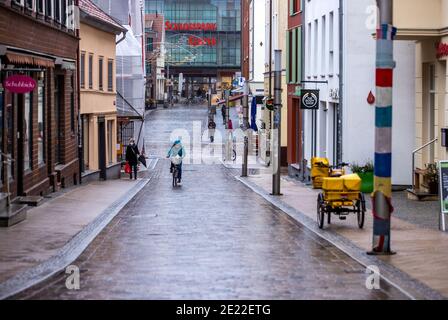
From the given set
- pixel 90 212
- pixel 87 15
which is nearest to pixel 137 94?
pixel 87 15

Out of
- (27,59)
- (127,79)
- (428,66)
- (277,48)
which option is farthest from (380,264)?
(277,48)

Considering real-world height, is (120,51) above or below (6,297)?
above

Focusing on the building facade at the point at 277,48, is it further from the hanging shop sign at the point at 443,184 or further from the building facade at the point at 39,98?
the hanging shop sign at the point at 443,184

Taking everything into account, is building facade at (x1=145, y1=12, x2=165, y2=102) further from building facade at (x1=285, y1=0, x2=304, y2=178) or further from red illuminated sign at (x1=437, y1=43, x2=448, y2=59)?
red illuminated sign at (x1=437, y1=43, x2=448, y2=59)

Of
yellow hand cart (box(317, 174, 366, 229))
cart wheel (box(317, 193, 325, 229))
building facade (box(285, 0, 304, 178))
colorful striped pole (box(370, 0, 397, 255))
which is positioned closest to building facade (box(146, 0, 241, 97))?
building facade (box(285, 0, 304, 178))

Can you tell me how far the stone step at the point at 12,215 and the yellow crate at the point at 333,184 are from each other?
5665mm

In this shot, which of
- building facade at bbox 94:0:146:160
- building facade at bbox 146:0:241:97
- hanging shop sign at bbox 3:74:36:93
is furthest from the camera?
building facade at bbox 146:0:241:97

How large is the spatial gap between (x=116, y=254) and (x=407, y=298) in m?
5.22

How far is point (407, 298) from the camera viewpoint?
1199 centimetres

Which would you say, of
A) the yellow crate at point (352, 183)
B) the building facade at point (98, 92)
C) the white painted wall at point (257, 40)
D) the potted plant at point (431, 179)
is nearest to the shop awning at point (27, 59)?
the yellow crate at point (352, 183)

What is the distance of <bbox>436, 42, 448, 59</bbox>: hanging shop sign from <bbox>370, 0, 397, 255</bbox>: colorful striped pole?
32.1ft

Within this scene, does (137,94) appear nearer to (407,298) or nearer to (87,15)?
(87,15)

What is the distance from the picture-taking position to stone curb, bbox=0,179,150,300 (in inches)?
501

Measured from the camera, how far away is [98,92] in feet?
141
